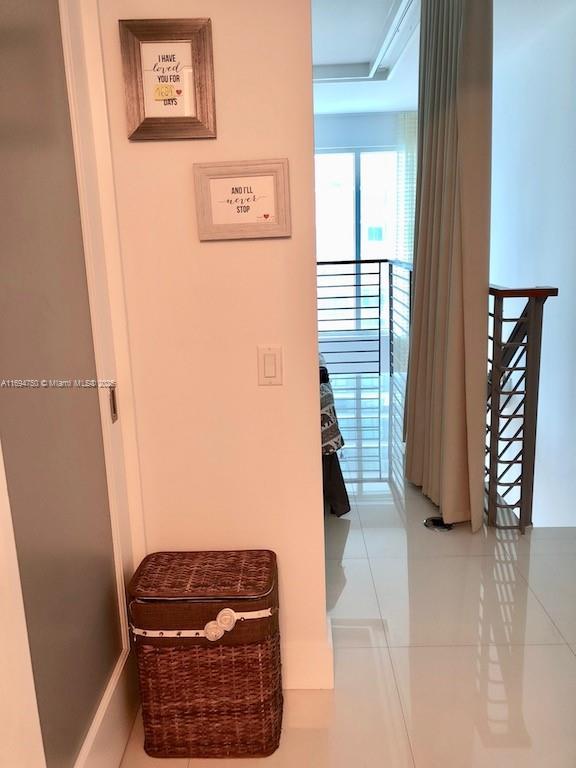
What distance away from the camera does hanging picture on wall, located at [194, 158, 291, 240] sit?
1.46 metres

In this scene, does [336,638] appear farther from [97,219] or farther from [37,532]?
[97,219]

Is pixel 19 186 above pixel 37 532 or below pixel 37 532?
above

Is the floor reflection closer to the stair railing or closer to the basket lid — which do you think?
the stair railing

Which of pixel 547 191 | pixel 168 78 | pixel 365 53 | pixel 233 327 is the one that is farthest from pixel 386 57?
pixel 233 327

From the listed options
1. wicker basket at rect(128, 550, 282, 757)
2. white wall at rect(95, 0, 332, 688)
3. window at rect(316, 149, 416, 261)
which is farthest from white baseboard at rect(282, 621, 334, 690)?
window at rect(316, 149, 416, 261)

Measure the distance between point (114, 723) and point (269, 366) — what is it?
961 mm

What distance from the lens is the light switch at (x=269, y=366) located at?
1.58 meters

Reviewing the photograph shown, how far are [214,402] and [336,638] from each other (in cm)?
92

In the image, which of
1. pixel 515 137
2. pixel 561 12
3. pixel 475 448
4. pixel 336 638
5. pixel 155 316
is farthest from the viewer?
pixel 515 137

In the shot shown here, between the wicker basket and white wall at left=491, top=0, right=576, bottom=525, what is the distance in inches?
114

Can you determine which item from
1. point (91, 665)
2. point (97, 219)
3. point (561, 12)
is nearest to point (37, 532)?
point (91, 665)

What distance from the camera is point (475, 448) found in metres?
2.55

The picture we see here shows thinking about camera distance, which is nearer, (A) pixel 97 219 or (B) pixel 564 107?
(A) pixel 97 219

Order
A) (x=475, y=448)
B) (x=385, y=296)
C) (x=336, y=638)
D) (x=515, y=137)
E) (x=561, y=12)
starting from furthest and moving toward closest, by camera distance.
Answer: (x=385, y=296) < (x=515, y=137) < (x=561, y=12) < (x=475, y=448) < (x=336, y=638)
